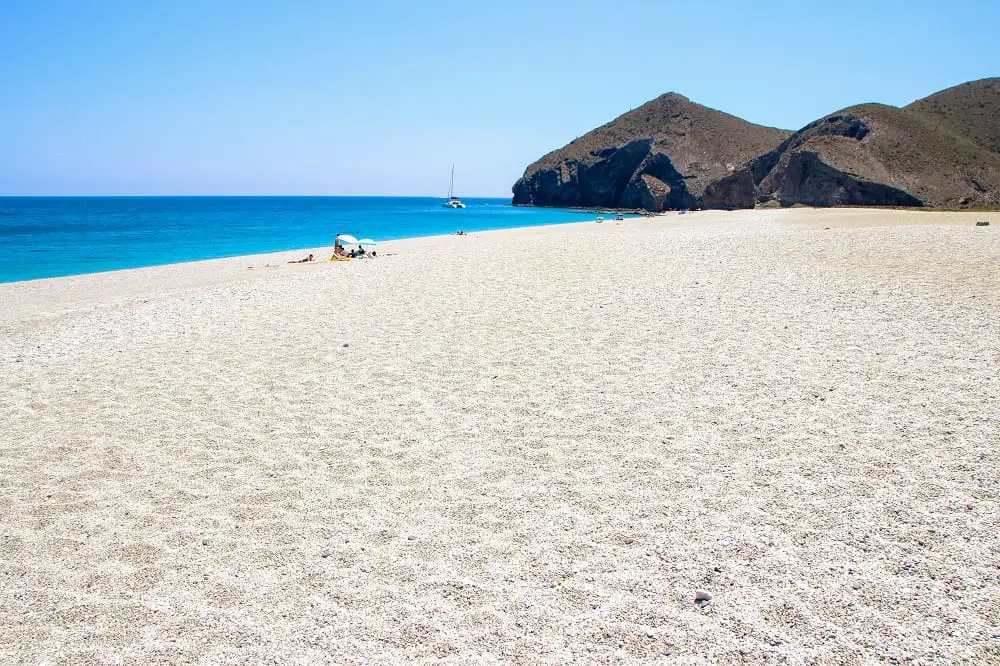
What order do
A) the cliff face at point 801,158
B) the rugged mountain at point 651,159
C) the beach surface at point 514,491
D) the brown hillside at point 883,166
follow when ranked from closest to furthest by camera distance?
1. the beach surface at point 514,491
2. the brown hillside at point 883,166
3. the cliff face at point 801,158
4. the rugged mountain at point 651,159

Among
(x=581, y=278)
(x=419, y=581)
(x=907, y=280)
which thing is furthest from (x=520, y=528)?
(x=907, y=280)

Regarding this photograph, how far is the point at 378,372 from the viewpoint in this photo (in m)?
6.62

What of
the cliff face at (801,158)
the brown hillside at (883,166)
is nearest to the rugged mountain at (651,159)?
the cliff face at (801,158)

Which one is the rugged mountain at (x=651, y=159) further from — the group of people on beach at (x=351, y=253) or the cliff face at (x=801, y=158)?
the group of people on beach at (x=351, y=253)

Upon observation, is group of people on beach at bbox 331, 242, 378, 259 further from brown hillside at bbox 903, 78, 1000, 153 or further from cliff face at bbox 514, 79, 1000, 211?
brown hillside at bbox 903, 78, 1000, 153

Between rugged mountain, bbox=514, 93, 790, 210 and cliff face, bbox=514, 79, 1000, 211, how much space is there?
0.56 feet

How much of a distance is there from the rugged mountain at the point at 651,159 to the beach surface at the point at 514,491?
67.7m

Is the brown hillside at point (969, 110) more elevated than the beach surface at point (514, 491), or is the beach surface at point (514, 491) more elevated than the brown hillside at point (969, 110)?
the brown hillside at point (969, 110)

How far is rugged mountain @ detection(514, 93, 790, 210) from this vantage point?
77875 mm

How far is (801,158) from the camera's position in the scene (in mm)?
57656

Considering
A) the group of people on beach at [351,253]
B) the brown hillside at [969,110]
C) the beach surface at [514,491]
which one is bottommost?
the beach surface at [514,491]

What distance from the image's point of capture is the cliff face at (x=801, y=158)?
51031 millimetres

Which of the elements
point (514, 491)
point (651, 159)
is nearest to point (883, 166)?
point (651, 159)

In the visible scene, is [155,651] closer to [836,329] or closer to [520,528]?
[520,528]
